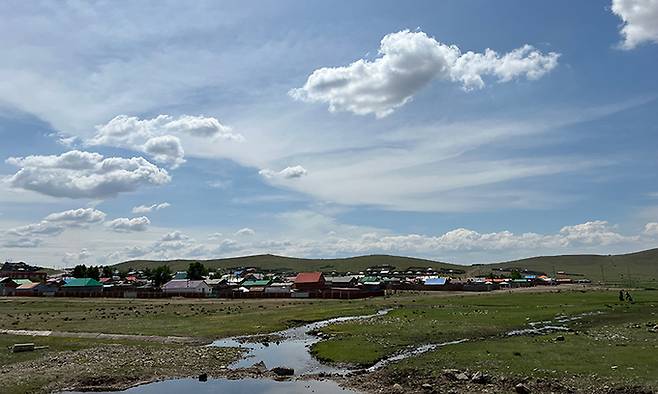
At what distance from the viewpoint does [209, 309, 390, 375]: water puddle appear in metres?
40.2

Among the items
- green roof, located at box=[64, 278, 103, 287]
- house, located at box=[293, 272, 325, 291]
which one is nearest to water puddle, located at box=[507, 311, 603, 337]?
house, located at box=[293, 272, 325, 291]

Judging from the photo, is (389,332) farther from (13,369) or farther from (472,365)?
(13,369)

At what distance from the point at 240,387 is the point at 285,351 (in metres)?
14.1

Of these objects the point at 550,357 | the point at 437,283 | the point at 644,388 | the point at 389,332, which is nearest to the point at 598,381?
the point at 644,388

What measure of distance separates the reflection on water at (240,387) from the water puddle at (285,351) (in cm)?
328

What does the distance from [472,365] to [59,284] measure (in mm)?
175717

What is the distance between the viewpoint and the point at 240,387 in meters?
34.6

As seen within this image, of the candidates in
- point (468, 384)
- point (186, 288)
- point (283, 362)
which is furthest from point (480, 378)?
point (186, 288)

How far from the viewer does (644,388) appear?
27.9 metres

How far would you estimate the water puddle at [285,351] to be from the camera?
40188mm

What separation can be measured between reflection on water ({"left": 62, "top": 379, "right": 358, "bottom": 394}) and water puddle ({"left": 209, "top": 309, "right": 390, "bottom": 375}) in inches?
129

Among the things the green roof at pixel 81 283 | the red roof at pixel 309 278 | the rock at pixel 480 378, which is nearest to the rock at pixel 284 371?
the rock at pixel 480 378

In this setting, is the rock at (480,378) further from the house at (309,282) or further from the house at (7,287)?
the house at (7,287)

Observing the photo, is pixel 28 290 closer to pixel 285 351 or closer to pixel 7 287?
pixel 7 287
